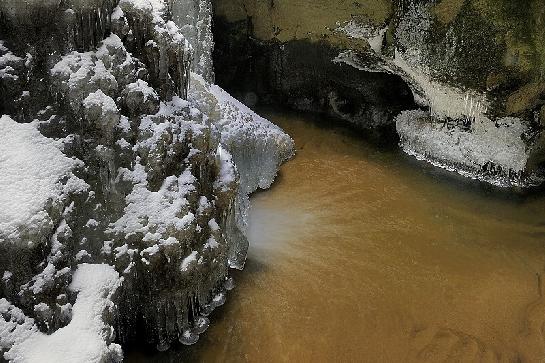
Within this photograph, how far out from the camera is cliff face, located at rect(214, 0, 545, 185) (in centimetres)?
696

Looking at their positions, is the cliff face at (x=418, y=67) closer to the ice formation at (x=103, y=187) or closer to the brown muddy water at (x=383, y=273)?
the brown muddy water at (x=383, y=273)

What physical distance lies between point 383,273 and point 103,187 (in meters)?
3.13

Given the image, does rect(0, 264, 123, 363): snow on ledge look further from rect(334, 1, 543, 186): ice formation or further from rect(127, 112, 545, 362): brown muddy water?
rect(334, 1, 543, 186): ice formation

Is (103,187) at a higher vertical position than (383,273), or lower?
higher

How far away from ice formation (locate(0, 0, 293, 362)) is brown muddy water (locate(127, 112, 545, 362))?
2.39ft

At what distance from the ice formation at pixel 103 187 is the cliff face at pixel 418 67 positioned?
11.7ft

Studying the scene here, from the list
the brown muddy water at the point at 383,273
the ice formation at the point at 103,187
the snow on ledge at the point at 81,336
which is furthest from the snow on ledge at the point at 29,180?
the brown muddy water at the point at 383,273

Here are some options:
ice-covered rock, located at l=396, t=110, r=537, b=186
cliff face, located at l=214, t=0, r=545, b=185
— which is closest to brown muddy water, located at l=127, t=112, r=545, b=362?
ice-covered rock, located at l=396, t=110, r=537, b=186

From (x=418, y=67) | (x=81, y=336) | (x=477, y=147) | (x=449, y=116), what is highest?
(x=418, y=67)

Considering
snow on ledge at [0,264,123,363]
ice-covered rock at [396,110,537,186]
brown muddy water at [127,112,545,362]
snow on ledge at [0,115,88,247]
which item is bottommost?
brown muddy water at [127,112,545,362]

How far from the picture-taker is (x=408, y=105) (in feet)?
28.4

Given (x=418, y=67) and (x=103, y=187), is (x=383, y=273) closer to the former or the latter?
(x=418, y=67)

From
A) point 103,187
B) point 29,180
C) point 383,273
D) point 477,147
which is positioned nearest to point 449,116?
point 477,147

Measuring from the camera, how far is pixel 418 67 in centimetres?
758
